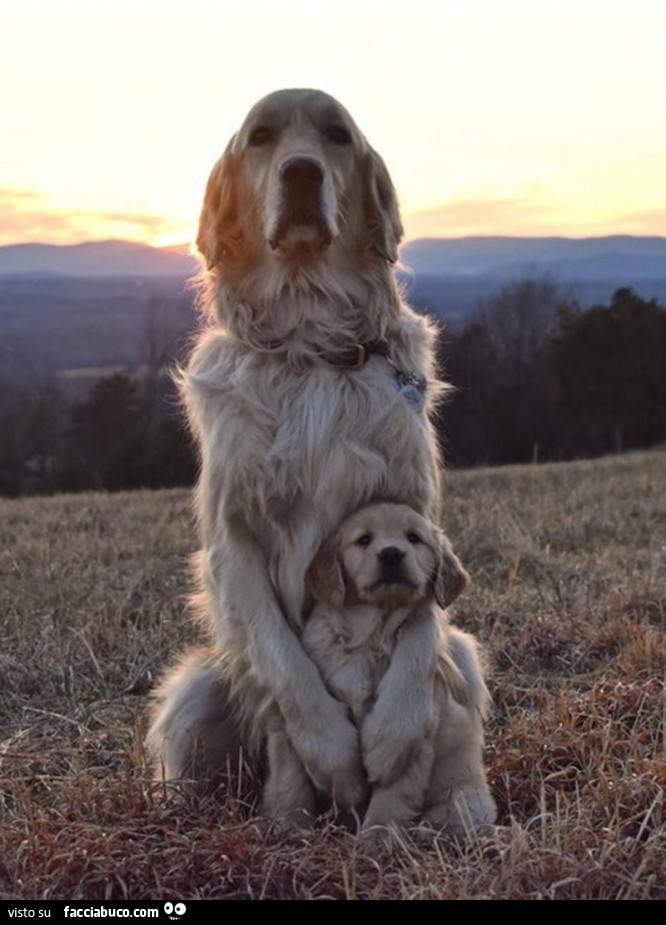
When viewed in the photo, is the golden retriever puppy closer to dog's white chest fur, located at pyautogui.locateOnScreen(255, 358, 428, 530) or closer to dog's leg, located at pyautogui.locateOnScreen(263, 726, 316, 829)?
dog's leg, located at pyautogui.locateOnScreen(263, 726, 316, 829)

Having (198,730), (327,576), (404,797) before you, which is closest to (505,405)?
(198,730)

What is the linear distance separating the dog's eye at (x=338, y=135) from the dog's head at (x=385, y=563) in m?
1.19

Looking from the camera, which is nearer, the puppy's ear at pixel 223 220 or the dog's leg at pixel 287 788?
the dog's leg at pixel 287 788

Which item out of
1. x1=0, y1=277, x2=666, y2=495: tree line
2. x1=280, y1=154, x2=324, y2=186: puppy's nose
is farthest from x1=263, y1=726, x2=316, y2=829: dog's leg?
x1=0, y1=277, x2=666, y2=495: tree line

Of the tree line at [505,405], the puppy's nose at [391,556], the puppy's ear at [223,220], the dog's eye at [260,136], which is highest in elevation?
the dog's eye at [260,136]

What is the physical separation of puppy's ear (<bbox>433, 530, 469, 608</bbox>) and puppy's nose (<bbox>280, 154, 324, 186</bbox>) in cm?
114

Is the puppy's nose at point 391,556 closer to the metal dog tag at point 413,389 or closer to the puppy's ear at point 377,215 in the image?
the metal dog tag at point 413,389

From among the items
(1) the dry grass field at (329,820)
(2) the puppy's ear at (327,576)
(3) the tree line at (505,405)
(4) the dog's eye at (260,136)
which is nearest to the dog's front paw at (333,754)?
(1) the dry grass field at (329,820)

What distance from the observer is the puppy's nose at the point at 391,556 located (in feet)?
12.1

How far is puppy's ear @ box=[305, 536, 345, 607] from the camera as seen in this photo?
3.80 m

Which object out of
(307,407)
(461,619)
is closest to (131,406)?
(461,619)

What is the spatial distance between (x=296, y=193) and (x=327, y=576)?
1.15m

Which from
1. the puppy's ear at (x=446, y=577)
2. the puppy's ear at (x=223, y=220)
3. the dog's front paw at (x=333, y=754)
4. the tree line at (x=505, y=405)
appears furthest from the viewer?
the tree line at (x=505, y=405)

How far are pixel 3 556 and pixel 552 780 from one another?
5462mm
